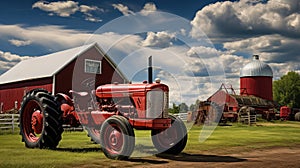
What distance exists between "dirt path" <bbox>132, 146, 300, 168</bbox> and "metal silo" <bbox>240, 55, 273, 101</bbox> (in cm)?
3883

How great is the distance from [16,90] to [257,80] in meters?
30.6

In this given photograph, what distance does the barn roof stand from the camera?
29.3 metres

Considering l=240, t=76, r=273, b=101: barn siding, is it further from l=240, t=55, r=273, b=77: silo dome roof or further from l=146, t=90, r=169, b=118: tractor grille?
l=146, t=90, r=169, b=118: tractor grille

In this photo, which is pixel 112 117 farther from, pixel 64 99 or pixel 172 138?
pixel 64 99

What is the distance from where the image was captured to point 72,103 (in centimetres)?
1211

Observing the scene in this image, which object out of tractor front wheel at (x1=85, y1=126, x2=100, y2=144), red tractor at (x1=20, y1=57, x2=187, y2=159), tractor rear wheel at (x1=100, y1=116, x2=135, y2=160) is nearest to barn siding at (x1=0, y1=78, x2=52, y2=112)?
tractor front wheel at (x1=85, y1=126, x2=100, y2=144)

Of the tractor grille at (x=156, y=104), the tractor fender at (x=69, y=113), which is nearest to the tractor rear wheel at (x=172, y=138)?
the tractor grille at (x=156, y=104)

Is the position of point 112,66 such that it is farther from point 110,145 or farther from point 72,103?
point 110,145

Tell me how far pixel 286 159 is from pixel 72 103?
658 centimetres

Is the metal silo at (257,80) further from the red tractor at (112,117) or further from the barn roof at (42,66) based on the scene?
the red tractor at (112,117)

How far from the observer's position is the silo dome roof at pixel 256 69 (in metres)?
49.8

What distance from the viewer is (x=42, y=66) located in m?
31.9

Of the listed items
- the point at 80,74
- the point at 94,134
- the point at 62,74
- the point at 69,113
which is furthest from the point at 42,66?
Answer: the point at 69,113

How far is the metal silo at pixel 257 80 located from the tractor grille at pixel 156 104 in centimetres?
4005
